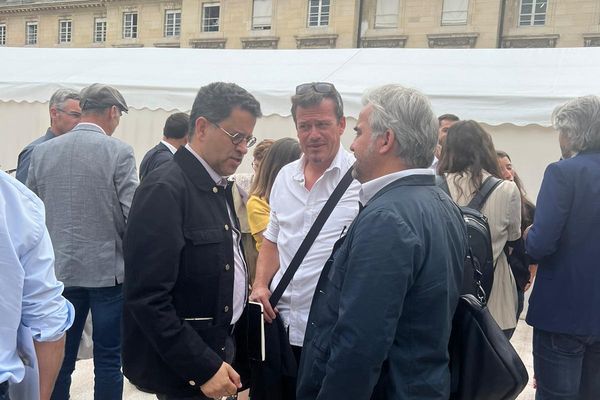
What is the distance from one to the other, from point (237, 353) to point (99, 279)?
106 cm

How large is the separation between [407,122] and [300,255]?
2.86 feet

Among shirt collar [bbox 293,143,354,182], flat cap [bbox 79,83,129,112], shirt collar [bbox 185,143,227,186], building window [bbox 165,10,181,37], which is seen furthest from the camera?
building window [bbox 165,10,181,37]

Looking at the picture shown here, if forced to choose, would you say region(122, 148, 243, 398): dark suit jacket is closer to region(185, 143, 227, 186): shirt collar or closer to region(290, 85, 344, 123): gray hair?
region(185, 143, 227, 186): shirt collar

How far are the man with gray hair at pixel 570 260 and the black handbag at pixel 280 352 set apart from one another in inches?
37.9

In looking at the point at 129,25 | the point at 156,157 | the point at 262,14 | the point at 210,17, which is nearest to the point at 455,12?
the point at 262,14

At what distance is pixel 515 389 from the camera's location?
5.21ft

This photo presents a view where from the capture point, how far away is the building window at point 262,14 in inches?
1155

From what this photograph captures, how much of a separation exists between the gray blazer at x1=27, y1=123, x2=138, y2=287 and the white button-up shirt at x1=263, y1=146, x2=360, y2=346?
978 millimetres

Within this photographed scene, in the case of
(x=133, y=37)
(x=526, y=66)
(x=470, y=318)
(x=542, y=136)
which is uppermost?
(x=133, y=37)

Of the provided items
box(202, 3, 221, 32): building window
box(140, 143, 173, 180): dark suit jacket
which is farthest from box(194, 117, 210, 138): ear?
box(202, 3, 221, 32): building window

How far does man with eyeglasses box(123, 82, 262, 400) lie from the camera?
5.50 ft

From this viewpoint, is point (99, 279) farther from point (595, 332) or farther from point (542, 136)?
point (542, 136)

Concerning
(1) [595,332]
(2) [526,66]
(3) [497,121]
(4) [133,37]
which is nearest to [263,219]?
(1) [595,332]

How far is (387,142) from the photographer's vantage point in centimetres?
160
